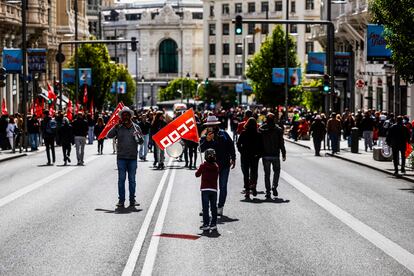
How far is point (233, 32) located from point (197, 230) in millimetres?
143502

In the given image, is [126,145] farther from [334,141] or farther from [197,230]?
[334,141]

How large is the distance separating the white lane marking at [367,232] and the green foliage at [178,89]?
156m

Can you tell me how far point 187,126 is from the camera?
20.3 metres

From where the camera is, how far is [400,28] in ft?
94.9

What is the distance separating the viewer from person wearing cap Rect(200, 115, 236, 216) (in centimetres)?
1825

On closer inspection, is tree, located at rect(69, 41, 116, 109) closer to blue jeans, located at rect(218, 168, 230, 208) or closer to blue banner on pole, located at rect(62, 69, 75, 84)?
blue banner on pole, located at rect(62, 69, 75, 84)

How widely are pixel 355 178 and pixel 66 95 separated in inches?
2469

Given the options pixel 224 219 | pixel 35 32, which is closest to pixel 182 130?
pixel 224 219

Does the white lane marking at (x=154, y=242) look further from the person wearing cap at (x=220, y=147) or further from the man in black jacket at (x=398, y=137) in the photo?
the man in black jacket at (x=398, y=137)

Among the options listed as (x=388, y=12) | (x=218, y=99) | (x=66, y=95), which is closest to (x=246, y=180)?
(x=388, y=12)

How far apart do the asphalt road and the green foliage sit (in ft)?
501

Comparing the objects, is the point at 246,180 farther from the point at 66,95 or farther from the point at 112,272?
the point at 66,95

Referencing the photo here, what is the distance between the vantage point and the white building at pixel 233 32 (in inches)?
5659

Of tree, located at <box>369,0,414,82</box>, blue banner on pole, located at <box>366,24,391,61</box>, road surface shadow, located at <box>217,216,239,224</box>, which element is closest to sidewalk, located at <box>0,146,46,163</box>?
blue banner on pole, located at <box>366,24,391,61</box>
